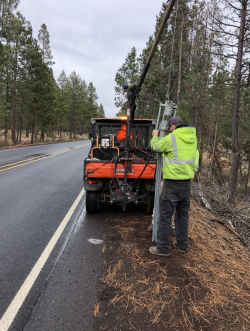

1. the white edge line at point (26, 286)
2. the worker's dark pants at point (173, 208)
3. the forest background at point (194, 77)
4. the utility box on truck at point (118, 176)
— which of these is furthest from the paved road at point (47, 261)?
the forest background at point (194, 77)

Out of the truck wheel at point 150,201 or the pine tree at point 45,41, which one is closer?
the truck wheel at point 150,201

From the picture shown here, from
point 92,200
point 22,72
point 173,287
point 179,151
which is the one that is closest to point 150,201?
point 92,200

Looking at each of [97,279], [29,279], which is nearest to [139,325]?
[97,279]

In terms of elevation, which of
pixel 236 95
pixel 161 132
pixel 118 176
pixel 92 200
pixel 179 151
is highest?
pixel 236 95

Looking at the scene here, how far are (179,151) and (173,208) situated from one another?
0.90 metres

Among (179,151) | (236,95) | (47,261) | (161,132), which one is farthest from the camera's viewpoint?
(236,95)

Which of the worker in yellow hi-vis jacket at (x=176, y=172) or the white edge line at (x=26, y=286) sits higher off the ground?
the worker in yellow hi-vis jacket at (x=176, y=172)

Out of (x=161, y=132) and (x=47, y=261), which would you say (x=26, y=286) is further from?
(x=161, y=132)

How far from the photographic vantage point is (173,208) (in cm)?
344

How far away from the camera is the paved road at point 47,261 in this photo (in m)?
2.39

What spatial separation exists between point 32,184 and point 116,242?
17.6 feet

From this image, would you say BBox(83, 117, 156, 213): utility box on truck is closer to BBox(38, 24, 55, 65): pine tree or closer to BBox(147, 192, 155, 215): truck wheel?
BBox(147, 192, 155, 215): truck wheel

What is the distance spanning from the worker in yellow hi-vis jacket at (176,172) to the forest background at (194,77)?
7.32 meters

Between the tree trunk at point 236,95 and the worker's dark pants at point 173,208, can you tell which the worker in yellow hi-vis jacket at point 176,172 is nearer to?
the worker's dark pants at point 173,208
